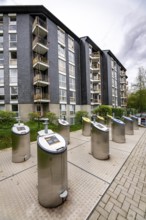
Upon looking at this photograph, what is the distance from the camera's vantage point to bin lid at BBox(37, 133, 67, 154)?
83.9 inches

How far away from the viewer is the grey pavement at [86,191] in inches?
79.9

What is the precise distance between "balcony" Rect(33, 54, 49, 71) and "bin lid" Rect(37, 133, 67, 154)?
51.3 feet

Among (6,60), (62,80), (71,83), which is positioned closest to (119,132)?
(62,80)

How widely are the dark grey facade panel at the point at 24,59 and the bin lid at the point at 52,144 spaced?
596 inches

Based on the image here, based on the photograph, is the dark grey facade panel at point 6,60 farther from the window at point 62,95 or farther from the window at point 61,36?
the window at point 61,36

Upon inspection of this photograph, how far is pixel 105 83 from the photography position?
29469 millimetres

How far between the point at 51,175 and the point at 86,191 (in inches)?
42.0

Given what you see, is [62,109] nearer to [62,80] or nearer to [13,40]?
[62,80]

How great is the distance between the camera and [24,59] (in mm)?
16656

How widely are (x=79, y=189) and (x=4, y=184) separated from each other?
183cm

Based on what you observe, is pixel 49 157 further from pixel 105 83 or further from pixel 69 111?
pixel 105 83

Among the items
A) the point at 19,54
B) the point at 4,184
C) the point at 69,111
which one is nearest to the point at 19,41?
the point at 19,54

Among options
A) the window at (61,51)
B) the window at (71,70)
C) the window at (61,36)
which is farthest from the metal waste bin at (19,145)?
the window at (61,36)

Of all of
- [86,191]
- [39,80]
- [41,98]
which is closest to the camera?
[86,191]
